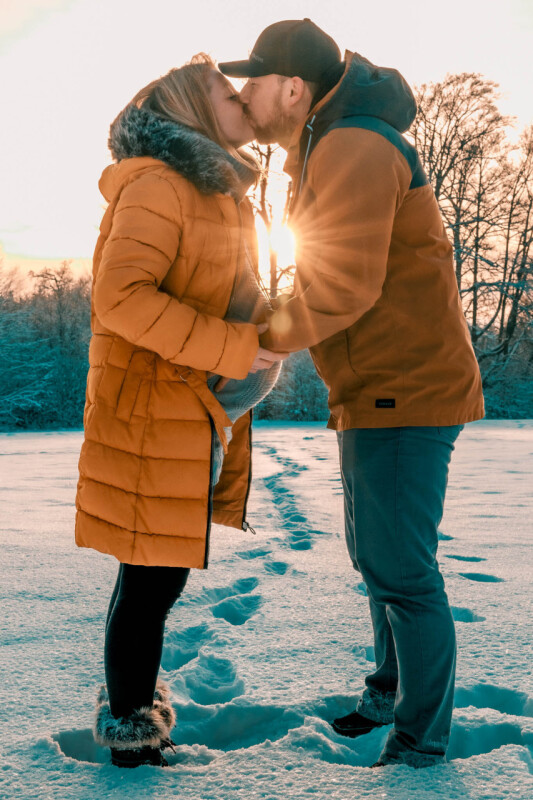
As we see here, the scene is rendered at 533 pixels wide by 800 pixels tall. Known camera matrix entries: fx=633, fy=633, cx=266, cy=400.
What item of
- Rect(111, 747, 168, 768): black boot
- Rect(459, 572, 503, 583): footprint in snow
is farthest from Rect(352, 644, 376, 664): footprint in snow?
Rect(459, 572, 503, 583): footprint in snow

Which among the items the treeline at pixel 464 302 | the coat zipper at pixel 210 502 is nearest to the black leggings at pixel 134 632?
the coat zipper at pixel 210 502

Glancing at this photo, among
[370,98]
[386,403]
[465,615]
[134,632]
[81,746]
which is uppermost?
[370,98]

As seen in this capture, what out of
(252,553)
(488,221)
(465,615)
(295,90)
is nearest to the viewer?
(295,90)

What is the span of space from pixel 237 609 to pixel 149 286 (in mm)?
1578

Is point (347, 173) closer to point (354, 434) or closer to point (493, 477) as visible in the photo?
point (354, 434)

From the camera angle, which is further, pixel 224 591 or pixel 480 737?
pixel 224 591

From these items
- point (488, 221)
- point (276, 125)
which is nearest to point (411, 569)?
point (276, 125)

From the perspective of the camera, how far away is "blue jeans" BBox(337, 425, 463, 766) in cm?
153

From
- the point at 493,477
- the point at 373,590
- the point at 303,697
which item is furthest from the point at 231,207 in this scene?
the point at 493,477

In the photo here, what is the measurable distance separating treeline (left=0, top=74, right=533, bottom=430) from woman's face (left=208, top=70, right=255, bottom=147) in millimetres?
13656

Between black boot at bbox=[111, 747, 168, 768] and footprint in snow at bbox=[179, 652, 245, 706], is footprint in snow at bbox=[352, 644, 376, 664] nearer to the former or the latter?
footprint in snow at bbox=[179, 652, 245, 706]

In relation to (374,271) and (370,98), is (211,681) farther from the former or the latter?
(370,98)

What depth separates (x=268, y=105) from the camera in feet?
5.47

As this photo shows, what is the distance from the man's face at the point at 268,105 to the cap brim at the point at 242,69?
0.6 inches
